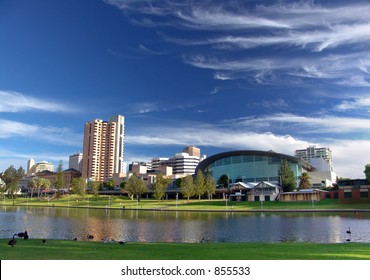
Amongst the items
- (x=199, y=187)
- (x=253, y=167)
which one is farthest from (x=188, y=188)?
(x=253, y=167)

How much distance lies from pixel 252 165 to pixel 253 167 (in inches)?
42.7

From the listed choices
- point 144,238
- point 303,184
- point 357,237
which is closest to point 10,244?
point 144,238

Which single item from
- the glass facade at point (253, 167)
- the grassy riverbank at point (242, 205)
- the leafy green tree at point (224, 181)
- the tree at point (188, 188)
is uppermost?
the glass facade at point (253, 167)

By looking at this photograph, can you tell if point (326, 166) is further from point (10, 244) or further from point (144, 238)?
point (10, 244)

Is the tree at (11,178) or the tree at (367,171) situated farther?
the tree at (11,178)

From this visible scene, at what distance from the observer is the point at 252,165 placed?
16975 centimetres

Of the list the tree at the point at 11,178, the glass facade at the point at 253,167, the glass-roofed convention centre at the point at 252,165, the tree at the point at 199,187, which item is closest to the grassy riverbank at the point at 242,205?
the tree at the point at 199,187

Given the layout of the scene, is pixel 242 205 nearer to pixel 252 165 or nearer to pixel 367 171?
pixel 367 171

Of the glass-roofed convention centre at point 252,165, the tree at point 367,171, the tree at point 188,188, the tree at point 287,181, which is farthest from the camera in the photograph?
the glass-roofed convention centre at point 252,165

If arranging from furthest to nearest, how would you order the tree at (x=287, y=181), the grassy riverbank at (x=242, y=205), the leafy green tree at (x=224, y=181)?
the leafy green tree at (x=224, y=181) < the tree at (x=287, y=181) < the grassy riverbank at (x=242, y=205)

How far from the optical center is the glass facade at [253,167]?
541 feet

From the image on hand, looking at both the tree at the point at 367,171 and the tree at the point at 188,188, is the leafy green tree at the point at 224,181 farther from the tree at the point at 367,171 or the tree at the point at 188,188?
the tree at the point at 367,171

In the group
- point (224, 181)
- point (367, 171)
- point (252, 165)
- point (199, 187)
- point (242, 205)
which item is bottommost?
point (242, 205)

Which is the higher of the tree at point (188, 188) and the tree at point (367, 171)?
the tree at point (367, 171)
